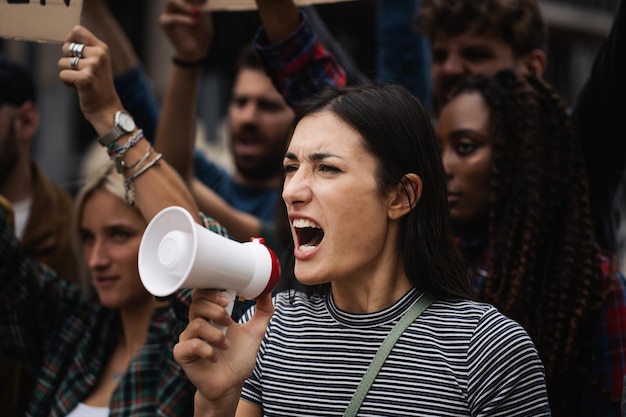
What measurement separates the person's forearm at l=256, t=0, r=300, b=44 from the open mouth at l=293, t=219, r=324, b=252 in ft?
3.41

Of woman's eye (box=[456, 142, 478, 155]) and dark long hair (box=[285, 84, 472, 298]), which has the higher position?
dark long hair (box=[285, 84, 472, 298])

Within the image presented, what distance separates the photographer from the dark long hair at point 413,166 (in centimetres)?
221

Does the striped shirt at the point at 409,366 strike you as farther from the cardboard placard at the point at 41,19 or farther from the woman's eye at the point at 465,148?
the cardboard placard at the point at 41,19

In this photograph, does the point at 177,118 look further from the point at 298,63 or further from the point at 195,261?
the point at 195,261

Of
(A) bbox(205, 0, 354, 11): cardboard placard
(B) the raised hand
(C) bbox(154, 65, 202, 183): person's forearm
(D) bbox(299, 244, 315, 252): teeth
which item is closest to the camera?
(D) bbox(299, 244, 315, 252): teeth

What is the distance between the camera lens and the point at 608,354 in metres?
2.62

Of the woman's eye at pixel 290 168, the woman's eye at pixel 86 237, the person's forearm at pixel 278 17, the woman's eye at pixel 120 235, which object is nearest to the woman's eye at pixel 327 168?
the woman's eye at pixel 290 168

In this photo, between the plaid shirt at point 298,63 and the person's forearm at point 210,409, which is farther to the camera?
the plaid shirt at point 298,63

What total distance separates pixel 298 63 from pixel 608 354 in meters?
1.39

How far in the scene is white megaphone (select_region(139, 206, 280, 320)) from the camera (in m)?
1.81

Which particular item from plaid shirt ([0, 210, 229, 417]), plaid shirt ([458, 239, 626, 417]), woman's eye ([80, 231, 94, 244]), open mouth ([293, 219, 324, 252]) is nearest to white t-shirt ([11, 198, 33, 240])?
woman's eye ([80, 231, 94, 244])

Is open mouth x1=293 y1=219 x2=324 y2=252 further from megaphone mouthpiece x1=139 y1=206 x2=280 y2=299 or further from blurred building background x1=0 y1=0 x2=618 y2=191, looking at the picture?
blurred building background x1=0 y1=0 x2=618 y2=191

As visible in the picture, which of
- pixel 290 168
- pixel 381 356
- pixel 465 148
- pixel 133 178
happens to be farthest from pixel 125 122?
pixel 465 148

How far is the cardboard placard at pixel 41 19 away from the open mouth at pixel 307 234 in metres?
0.98
